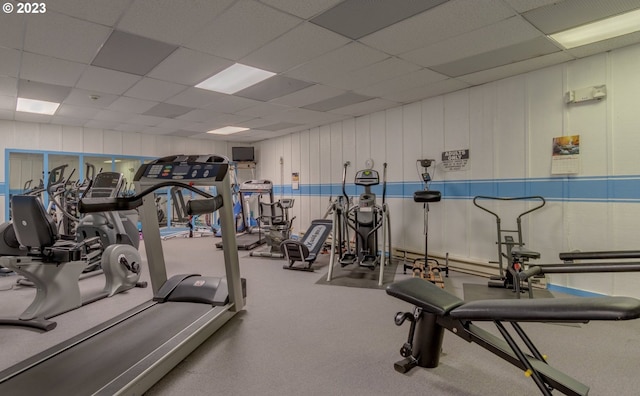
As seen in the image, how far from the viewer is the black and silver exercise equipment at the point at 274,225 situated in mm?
6172

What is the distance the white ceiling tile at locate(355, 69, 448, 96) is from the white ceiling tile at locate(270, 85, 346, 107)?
1.34 feet

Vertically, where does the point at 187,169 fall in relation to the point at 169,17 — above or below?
below

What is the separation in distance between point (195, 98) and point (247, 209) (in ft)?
10.9

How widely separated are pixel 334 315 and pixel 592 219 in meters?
3.18

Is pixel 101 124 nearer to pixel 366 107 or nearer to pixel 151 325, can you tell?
pixel 366 107

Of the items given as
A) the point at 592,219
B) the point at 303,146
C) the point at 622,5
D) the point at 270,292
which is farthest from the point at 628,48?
the point at 303,146

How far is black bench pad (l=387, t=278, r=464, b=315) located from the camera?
6.59 ft

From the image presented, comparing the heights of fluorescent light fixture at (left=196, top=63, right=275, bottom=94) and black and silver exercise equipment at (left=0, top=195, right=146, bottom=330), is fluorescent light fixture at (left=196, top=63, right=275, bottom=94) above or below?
above

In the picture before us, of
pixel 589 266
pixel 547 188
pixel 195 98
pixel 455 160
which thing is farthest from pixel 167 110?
pixel 589 266

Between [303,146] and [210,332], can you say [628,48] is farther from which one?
[303,146]

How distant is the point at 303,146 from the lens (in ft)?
26.9

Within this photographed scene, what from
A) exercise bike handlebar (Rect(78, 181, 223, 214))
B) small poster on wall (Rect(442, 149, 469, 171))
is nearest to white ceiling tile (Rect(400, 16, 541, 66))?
small poster on wall (Rect(442, 149, 469, 171))

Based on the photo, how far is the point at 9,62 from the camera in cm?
370

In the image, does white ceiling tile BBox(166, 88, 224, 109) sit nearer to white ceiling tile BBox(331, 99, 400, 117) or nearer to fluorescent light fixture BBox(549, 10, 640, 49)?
white ceiling tile BBox(331, 99, 400, 117)
